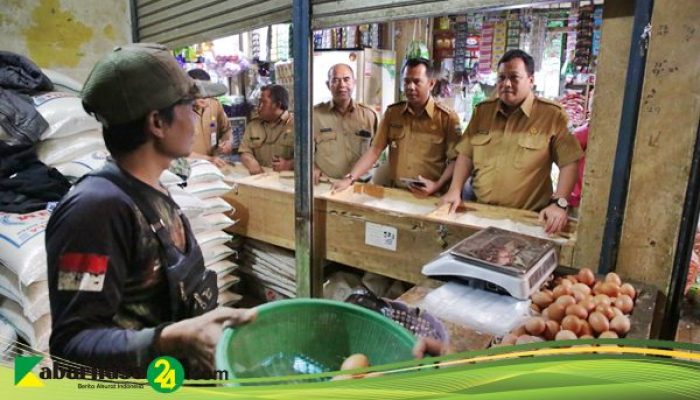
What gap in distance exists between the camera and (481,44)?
3.90 m

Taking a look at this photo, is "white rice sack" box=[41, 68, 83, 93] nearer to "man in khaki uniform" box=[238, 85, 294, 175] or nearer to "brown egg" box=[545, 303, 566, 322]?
"man in khaki uniform" box=[238, 85, 294, 175]

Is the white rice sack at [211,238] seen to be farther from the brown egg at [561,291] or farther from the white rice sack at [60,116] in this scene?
the brown egg at [561,291]

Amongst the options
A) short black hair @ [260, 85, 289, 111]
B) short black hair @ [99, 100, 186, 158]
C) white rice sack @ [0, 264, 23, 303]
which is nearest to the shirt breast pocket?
short black hair @ [260, 85, 289, 111]

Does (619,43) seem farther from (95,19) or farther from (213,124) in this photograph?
(213,124)

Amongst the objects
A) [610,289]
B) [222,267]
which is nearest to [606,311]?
[610,289]

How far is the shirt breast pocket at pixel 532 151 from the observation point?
213 centimetres

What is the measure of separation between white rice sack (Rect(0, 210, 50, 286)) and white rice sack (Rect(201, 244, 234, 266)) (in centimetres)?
70

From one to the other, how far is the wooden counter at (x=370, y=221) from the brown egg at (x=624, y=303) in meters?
0.41

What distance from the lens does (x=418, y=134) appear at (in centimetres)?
262

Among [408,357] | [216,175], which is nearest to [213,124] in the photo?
[216,175]

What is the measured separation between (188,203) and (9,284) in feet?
2.25

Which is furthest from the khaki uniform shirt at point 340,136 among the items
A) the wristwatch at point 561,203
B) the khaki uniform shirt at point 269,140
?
the wristwatch at point 561,203

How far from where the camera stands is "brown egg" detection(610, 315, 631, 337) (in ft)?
3.38

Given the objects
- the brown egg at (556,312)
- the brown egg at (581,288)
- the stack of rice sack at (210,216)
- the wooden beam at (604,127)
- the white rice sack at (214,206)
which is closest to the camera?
the brown egg at (556,312)
